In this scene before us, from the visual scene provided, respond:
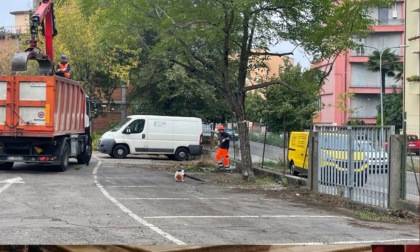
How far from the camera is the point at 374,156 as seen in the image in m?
2.54

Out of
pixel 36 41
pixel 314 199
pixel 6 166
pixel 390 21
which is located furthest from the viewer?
pixel 6 166

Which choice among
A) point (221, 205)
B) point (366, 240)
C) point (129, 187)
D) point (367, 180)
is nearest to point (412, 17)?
point (366, 240)

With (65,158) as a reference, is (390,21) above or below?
above

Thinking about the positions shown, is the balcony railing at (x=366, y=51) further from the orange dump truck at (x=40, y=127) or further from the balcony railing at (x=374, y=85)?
the orange dump truck at (x=40, y=127)

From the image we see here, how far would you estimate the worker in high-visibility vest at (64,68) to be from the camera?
233 cm

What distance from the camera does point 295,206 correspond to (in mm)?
2842

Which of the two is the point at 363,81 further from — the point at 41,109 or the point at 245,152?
the point at 41,109

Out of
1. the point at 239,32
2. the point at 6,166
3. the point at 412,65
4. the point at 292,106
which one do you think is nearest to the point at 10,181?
the point at 6,166

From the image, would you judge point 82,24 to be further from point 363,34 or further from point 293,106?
point 363,34

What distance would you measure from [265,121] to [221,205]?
3.09 feet

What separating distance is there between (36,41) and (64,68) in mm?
211

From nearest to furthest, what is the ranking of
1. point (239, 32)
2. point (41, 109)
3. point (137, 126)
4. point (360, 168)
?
point (360, 168)
point (137, 126)
point (239, 32)
point (41, 109)

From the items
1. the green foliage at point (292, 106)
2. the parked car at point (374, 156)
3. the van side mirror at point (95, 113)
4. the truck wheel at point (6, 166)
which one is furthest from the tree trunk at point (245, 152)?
the truck wheel at point (6, 166)

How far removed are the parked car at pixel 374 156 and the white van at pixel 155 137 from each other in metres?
0.66
